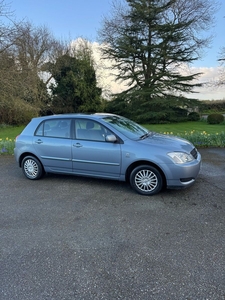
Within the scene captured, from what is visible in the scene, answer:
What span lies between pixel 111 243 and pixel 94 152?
2.09 metres

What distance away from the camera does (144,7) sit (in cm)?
2112

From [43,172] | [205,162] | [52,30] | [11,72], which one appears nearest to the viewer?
[43,172]

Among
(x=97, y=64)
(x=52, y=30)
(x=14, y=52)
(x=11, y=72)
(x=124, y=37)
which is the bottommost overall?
(x=11, y=72)

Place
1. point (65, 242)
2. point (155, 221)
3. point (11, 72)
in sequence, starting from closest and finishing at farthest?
point (65, 242), point (155, 221), point (11, 72)

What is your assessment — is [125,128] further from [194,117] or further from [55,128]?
[194,117]

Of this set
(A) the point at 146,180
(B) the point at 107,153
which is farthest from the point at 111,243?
(B) the point at 107,153

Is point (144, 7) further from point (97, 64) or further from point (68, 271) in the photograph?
point (68, 271)

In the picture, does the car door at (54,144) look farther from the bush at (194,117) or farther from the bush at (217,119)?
the bush at (194,117)

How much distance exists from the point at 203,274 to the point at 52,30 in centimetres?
2717

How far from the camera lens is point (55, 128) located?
16.7 ft

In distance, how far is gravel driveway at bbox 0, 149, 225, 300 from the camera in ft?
6.97

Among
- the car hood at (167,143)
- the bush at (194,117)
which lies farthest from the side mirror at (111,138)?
the bush at (194,117)

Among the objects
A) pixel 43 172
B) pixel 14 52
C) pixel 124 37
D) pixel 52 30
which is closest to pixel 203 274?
pixel 43 172

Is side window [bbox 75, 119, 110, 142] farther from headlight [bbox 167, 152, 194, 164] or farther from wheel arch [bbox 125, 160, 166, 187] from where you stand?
headlight [bbox 167, 152, 194, 164]
